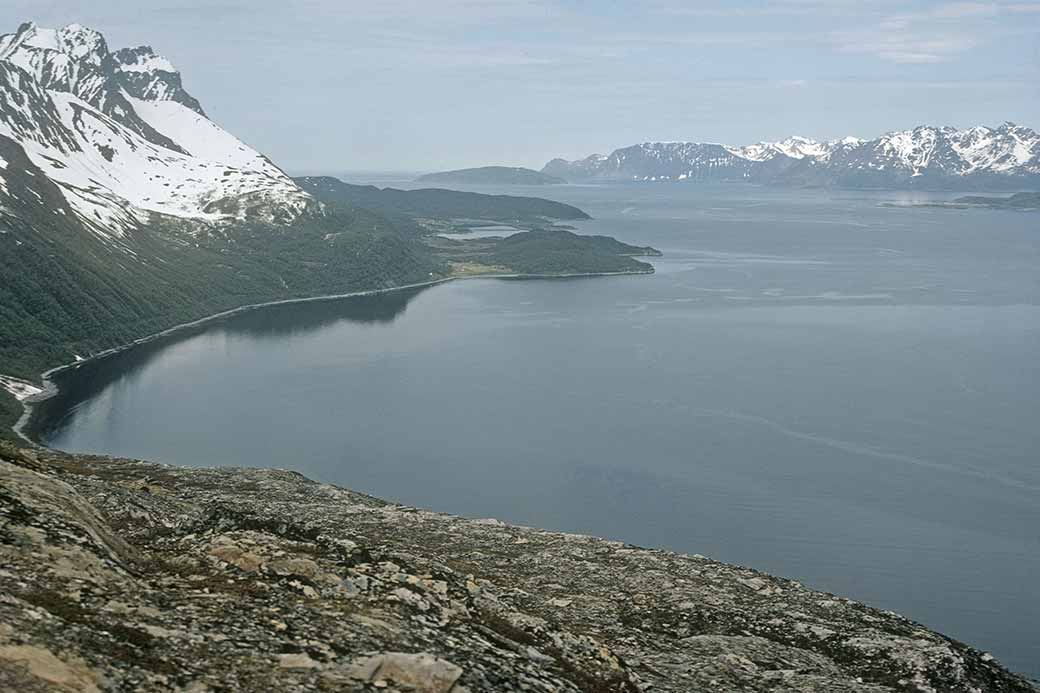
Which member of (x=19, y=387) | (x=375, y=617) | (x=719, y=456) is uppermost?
(x=375, y=617)

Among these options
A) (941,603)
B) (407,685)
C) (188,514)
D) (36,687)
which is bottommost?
(941,603)

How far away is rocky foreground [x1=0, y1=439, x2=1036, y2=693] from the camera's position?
1822 centimetres

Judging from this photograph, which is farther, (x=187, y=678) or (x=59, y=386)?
(x=59, y=386)

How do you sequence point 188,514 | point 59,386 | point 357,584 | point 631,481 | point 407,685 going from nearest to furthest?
point 407,685 → point 357,584 → point 188,514 → point 631,481 → point 59,386

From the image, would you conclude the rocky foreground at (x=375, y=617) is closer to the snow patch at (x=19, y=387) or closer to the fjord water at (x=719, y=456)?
the fjord water at (x=719, y=456)

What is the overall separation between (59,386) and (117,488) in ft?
568

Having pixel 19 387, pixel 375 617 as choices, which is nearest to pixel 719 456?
pixel 19 387

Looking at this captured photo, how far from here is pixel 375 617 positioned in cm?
2197

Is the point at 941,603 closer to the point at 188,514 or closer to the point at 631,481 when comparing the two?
the point at 631,481

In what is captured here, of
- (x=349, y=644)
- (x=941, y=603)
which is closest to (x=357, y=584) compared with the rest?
(x=349, y=644)

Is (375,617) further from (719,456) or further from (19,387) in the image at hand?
(19,387)

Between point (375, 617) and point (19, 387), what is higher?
point (375, 617)

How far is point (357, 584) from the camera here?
78.8ft

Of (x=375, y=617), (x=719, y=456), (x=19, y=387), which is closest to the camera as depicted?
(x=375, y=617)
